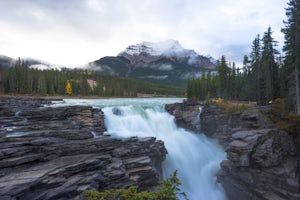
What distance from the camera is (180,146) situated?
28422mm

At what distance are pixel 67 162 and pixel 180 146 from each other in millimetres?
16637

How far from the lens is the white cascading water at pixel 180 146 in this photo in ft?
76.7

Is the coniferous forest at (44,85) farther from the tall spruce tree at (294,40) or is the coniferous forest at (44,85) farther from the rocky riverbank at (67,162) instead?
the tall spruce tree at (294,40)

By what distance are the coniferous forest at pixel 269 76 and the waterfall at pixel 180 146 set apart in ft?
42.5

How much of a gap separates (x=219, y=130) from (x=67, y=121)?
23.9m

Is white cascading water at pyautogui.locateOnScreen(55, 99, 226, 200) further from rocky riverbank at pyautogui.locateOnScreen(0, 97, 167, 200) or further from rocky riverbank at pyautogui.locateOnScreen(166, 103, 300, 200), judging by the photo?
rocky riverbank at pyautogui.locateOnScreen(0, 97, 167, 200)

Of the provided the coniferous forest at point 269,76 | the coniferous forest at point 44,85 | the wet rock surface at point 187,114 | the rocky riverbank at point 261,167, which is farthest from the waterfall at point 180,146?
the coniferous forest at point 44,85

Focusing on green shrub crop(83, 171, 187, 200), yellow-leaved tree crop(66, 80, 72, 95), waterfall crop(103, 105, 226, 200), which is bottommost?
waterfall crop(103, 105, 226, 200)

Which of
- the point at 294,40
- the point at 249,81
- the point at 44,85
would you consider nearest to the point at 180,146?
the point at 294,40

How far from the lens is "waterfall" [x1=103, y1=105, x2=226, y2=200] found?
2341 cm

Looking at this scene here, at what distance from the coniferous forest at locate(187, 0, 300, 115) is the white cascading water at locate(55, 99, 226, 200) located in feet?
42.7

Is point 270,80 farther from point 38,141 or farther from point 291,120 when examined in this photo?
point 38,141

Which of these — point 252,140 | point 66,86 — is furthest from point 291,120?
point 66,86

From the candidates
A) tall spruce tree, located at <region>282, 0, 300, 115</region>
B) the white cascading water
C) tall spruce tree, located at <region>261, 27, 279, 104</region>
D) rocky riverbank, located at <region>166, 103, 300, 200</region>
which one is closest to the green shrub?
rocky riverbank, located at <region>166, 103, 300, 200</region>
